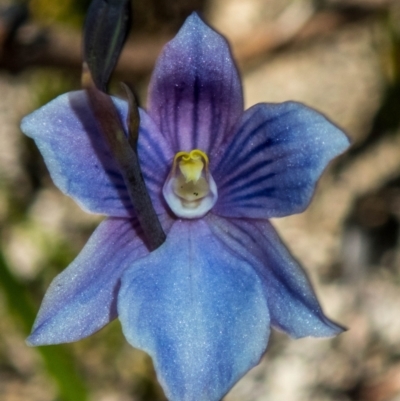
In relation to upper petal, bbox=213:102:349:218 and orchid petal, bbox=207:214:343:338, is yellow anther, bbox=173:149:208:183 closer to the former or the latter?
upper petal, bbox=213:102:349:218

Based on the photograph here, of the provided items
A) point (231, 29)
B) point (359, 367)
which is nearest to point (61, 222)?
point (231, 29)

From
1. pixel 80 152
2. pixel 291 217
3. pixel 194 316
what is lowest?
pixel 291 217

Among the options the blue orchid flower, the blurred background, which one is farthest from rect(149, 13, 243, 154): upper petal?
the blurred background

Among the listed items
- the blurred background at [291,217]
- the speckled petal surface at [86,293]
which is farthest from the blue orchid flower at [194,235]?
the blurred background at [291,217]

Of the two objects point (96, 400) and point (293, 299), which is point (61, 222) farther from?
point (293, 299)

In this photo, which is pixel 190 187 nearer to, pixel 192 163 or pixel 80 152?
pixel 192 163

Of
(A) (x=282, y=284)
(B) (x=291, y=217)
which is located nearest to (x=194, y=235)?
(A) (x=282, y=284)
